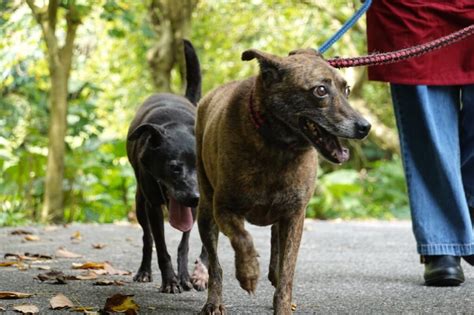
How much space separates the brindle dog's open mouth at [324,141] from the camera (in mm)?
3848

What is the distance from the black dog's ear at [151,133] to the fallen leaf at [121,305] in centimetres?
159

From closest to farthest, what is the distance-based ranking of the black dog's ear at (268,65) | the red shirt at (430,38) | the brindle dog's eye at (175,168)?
the black dog's ear at (268,65) < the red shirt at (430,38) < the brindle dog's eye at (175,168)

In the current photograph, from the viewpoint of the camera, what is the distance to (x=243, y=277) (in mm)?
3854

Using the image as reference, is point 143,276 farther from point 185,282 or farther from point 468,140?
point 468,140

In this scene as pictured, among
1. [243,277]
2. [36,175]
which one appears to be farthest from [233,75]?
[243,277]

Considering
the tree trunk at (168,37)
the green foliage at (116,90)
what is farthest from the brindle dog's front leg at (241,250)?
the tree trunk at (168,37)

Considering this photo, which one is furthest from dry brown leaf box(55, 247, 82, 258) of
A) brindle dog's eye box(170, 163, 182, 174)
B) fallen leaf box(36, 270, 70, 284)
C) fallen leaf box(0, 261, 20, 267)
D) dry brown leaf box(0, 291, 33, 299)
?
dry brown leaf box(0, 291, 33, 299)

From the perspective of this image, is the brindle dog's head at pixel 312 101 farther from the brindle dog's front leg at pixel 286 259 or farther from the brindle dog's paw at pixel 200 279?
the brindle dog's paw at pixel 200 279

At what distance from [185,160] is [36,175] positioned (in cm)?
656

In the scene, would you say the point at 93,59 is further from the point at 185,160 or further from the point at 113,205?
the point at 185,160

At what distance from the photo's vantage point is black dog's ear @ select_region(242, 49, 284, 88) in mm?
4008

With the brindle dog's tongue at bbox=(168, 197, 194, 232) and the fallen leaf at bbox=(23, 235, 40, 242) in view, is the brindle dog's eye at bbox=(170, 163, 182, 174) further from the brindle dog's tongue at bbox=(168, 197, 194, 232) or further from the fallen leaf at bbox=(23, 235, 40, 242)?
the fallen leaf at bbox=(23, 235, 40, 242)

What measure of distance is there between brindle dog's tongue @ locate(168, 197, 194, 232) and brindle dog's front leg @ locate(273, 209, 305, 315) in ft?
4.70

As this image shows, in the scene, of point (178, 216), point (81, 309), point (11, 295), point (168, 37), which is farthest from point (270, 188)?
point (168, 37)
